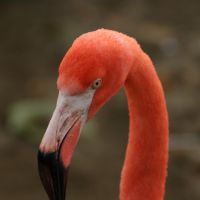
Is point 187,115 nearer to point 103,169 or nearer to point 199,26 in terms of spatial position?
point 103,169

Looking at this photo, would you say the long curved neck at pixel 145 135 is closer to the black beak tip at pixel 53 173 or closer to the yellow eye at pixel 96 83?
the yellow eye at pixel 96 83

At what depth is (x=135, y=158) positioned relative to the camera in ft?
9.98

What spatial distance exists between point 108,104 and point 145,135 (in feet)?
12.8

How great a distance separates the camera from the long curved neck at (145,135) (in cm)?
281

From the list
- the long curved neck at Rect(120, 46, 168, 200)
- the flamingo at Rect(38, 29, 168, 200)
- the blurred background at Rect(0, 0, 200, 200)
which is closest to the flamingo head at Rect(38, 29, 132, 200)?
the flamingo at Rect(38, 29, 168, 200)

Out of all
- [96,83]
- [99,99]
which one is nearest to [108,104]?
[99,99]

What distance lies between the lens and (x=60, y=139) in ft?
8.80

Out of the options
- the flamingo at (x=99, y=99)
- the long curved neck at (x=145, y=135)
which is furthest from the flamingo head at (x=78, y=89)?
the long curved neck at (x=145, y=135)

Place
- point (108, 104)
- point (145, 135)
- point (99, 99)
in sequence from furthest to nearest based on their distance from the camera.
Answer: point (108, 104), point (145, 135), point (99, 99)

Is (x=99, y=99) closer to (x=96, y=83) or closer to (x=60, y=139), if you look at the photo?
(x=96, y=83)

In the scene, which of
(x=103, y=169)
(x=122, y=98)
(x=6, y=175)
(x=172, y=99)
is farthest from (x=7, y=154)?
(x=172, y=99)

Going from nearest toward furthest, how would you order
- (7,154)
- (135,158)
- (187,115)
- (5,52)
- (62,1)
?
1. (135,158)
2. (7,154)
3. (187,115)
4. (5,52)
5. (62,1)

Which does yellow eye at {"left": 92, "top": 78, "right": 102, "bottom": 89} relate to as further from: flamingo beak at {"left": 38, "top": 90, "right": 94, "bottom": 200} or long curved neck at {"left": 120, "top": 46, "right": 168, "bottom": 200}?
long curved neck at {"left": 120, "top": 46, "right": 168, "bottom": 200}

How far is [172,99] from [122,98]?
0.53 metres
